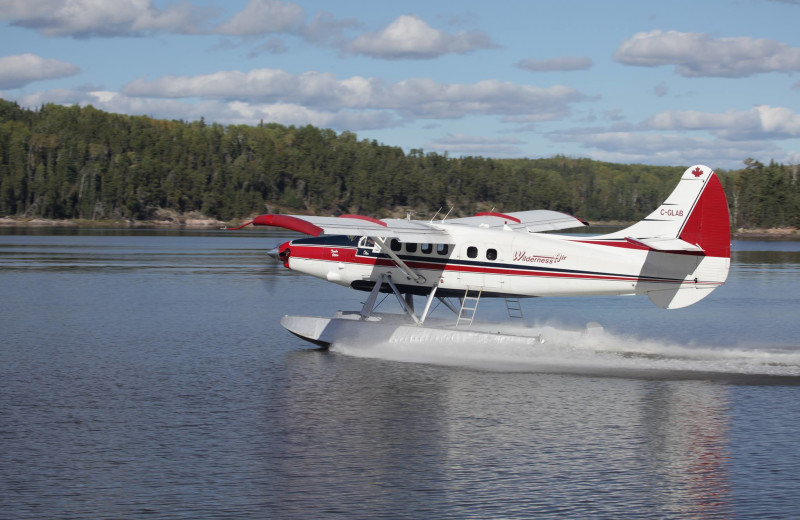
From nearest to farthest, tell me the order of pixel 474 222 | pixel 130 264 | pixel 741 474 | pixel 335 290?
pixel 741 474 → pixel 474 222 → pixel 335 290 → pixel 130 264

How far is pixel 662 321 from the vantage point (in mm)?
21594

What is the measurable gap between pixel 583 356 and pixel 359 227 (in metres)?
4.43

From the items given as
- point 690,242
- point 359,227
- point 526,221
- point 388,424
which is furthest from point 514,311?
point 388,424

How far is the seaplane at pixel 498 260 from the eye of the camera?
14.2 meters

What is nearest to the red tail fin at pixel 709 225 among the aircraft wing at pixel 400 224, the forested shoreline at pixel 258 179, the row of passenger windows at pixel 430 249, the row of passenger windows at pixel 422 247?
the row of passenger windows at pixel 430 249

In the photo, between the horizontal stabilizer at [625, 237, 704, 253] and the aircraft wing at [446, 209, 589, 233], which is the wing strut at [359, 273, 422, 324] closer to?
the aircraft wing at [446, 209, 589, 233]

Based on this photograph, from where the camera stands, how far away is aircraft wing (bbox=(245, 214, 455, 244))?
516 inches

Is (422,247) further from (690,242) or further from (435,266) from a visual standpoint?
(690,242)

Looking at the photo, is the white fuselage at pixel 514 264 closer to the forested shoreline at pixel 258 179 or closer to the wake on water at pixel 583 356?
the wake on water at pixel 583 356

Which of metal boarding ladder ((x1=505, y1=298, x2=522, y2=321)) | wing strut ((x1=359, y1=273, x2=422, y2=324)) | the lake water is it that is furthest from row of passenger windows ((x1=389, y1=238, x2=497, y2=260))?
the lake water

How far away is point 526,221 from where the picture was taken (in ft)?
59.7

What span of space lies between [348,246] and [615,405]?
6.28 meters

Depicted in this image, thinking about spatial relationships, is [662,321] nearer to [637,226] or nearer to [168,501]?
[637,226]

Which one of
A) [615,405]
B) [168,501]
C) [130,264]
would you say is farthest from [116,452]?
[130,264]
